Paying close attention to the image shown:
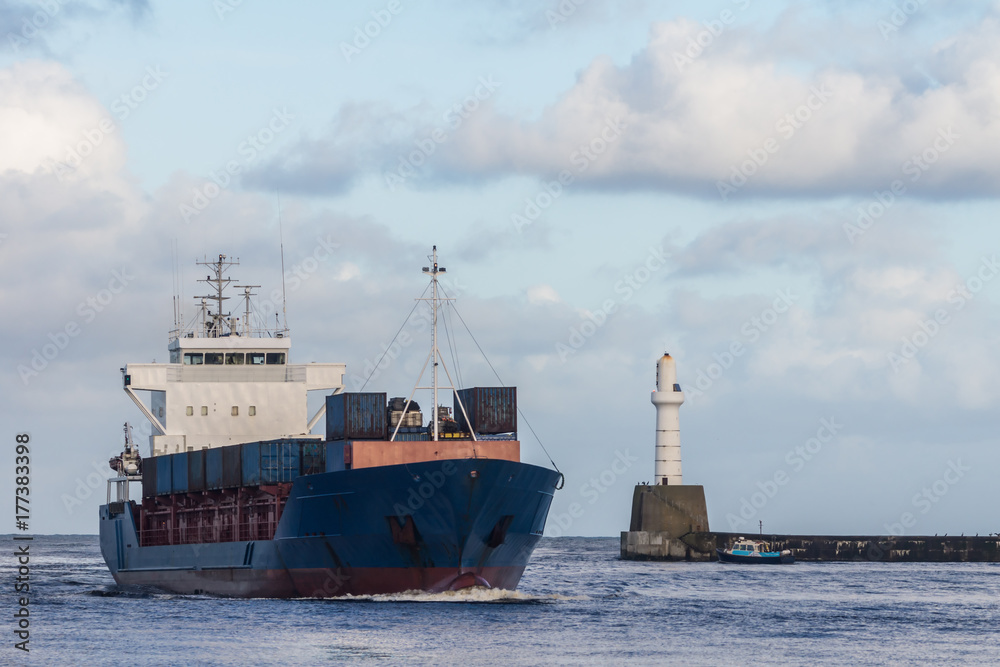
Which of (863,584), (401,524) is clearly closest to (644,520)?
(863,584)

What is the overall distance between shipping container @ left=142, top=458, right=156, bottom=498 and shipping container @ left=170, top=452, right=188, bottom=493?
225cm

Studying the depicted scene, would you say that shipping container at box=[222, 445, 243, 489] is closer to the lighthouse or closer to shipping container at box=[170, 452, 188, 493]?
shipping container at box=[170, 452, 188, 493]

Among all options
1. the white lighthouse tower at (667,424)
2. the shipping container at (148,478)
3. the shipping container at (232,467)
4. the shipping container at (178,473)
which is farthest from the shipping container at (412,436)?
the white lighthouse tower at (667,424)

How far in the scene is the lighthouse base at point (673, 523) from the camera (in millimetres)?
92875

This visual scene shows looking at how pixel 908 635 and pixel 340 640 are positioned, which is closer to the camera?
pixel 340 640

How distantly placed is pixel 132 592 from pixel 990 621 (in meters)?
35.6

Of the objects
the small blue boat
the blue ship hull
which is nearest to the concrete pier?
the small blue boat

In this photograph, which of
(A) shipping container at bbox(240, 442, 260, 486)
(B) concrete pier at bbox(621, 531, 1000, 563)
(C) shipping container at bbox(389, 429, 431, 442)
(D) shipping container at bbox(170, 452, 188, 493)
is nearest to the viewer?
(C) shipping container at bbox(389, 429, 431, 442)

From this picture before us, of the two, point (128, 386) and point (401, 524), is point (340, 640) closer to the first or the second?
point (401, 524)

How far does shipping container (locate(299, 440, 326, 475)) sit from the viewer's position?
156 feet

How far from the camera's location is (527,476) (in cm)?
4300

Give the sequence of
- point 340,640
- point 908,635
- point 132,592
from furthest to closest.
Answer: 1. point 132,592
2. point 908,635
3. point 340,640

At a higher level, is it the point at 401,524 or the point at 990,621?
the point at 401,524

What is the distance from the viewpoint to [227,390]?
5959cm
